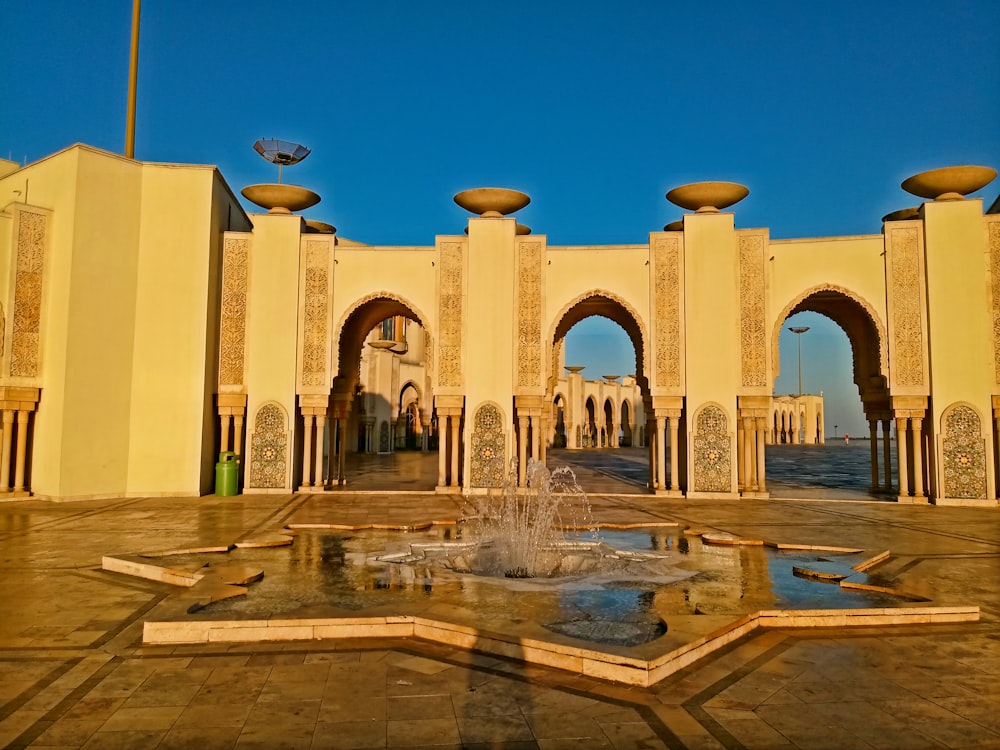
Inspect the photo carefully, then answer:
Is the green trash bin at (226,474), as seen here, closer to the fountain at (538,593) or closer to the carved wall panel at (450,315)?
the carved wall panel at (450,315)

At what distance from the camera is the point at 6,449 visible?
11.0 metres

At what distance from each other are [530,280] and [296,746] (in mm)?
10683

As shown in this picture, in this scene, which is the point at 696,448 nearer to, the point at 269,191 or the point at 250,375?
the point at 250,375

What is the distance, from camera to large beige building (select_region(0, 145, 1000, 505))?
443 inches

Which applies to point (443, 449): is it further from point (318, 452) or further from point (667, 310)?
point (667, 310)

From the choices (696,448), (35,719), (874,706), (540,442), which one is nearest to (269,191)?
(540,442)

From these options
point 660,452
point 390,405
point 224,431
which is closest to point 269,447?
point 224,431

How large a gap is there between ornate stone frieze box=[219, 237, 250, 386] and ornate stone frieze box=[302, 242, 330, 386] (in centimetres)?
106

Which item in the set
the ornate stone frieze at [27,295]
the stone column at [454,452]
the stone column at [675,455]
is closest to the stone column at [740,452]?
the stone column at [675,455]

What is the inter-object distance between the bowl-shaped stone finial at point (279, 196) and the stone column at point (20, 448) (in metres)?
5.11

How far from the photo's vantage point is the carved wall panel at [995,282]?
11445 mm

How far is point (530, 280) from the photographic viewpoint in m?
12.7

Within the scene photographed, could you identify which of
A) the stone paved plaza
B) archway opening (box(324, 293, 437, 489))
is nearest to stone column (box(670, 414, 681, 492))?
archway opening (box(324, 293, 437, 489))

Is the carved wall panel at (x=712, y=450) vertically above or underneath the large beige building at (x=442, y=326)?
underneath
